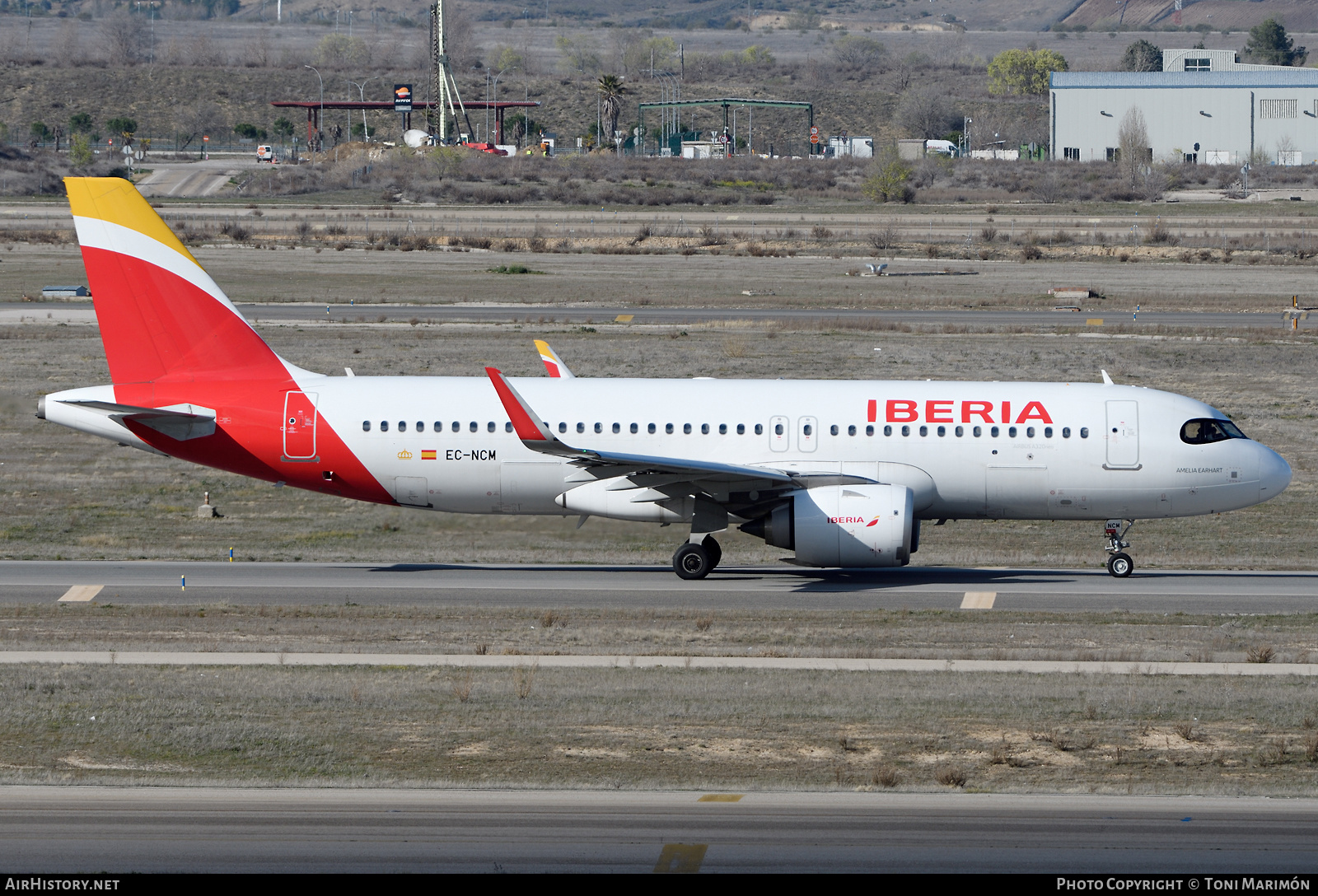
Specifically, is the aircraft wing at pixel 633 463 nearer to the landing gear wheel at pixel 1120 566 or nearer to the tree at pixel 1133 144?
the landing gear wheel at pixel 1120 566

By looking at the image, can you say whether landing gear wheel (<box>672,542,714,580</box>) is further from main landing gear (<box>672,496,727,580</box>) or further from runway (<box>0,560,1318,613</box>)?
runway (<box>0,560,1318,613</box>)

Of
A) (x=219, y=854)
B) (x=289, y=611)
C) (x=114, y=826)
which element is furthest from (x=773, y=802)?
(x=289, y=611)

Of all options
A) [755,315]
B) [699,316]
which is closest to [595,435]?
[699,316]

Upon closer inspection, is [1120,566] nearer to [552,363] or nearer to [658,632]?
[658,632]

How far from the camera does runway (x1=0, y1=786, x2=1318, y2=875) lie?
13562mm

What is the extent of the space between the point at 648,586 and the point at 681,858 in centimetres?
1600

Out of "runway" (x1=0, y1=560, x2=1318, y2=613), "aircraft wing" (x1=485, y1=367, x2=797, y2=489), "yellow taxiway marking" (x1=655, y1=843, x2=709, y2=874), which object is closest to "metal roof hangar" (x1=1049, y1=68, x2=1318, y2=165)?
"runway" (x1=0, y1=560, x2=1318, y2=613)

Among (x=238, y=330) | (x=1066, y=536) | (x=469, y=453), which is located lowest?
(x=1066, y=536)

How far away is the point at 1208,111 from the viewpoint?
182 m

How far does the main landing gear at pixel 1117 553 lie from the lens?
30500 mm

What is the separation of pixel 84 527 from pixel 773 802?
24.9m

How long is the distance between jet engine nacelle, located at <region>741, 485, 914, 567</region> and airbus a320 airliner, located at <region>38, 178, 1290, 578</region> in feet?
1.79

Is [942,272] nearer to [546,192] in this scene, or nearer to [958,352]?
[958,352]
